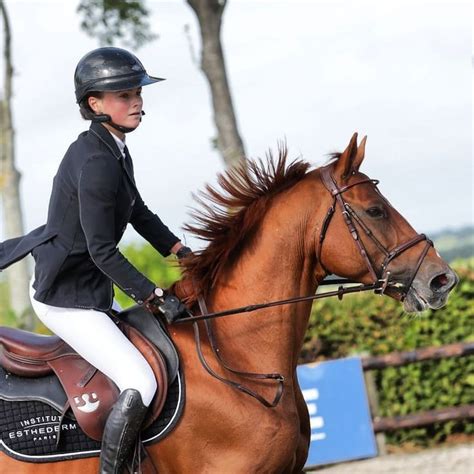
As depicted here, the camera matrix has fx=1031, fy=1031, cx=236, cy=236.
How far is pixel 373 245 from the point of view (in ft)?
16.1

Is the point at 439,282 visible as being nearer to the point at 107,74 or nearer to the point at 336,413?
the point at 107,74

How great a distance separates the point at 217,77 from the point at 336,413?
18.4 ft

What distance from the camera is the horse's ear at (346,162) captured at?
16.5 ft

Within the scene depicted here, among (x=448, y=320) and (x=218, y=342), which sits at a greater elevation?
(x=218, y=342)

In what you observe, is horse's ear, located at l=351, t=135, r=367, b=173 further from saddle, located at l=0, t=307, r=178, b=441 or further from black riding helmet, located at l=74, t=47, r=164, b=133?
saddle, located at l=0, t=307, r=178, b=441

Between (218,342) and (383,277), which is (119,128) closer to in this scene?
(218,342)

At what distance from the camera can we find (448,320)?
10.5 m

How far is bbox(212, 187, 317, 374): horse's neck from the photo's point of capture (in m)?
5.03

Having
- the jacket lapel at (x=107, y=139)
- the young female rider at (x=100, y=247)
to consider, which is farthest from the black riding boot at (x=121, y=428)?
the jacket lapel at (x=107, y=139)

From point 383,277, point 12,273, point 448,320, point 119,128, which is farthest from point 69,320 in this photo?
point 12,273

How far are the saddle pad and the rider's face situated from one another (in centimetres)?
126

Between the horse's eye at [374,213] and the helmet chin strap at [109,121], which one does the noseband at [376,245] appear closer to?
the horse's eye at [374,213]

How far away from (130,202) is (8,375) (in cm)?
103

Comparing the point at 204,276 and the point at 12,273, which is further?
the point at 12,273
